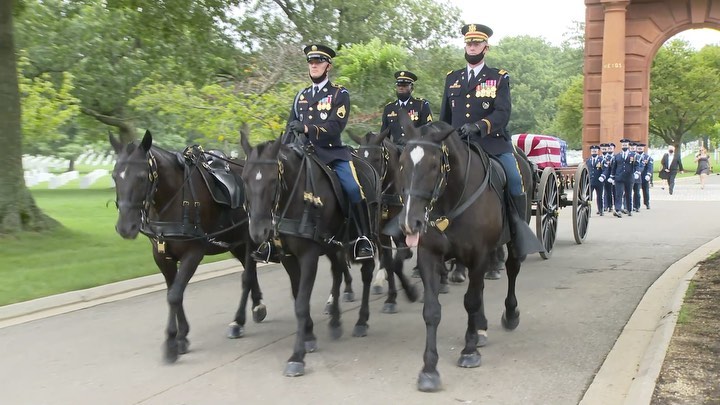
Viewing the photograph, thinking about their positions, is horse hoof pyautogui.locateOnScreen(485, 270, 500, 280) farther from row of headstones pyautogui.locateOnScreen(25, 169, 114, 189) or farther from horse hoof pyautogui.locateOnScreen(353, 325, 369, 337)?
row of headstones pyautogui.locateOnScreen(25, 169, 114, 189)

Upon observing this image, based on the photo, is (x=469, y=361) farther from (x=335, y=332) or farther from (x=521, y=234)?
(x=335, y=332)

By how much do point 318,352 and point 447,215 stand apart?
1943 mm

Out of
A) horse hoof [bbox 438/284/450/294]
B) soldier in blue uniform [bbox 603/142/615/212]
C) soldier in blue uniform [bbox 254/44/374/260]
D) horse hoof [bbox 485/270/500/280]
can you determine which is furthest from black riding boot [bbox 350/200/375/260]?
soldier in blue uniform [bbox 603/142/615/212]

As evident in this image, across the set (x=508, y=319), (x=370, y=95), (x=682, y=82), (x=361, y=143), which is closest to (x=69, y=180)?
(x=370, y=95)

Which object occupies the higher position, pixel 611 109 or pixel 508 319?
pixel 611 109

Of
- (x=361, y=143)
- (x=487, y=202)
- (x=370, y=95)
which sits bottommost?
(x=487, y=202)

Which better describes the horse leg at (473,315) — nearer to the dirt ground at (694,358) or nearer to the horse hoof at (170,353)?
the dirt ground at (694,358)

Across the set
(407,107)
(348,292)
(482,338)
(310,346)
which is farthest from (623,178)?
(310,346)

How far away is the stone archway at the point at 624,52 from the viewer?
27.1 m

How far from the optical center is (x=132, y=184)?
598 cm

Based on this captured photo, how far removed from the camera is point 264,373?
6.01 meters

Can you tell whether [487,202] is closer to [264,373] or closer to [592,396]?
[592,396]

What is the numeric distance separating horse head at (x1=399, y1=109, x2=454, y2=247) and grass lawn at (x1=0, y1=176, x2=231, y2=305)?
6.02m

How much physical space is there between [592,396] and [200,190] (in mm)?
4102
